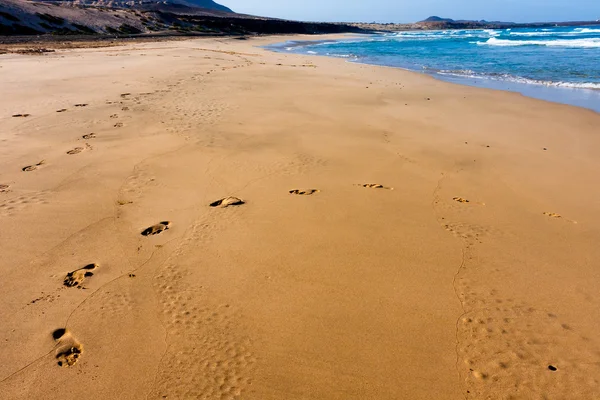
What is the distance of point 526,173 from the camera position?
20.4 ft

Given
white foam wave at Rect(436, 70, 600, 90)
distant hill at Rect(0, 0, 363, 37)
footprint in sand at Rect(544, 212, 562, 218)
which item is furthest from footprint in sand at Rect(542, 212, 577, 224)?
distant hill at Rect(0, 0, 363, 37)

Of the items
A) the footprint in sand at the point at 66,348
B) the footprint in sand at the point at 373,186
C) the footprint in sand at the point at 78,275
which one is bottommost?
the footprint in sand at the point at 66,348

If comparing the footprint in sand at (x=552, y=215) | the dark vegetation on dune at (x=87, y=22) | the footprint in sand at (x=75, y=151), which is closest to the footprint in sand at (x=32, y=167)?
the footprint in sand at (x=75, y=151)

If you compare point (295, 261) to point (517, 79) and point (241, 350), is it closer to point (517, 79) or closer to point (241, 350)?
Answer: point (241, 350)

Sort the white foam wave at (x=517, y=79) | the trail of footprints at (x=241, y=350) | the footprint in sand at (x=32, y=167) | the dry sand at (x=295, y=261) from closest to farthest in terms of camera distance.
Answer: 1. the trail of footprints at (x=241, y=350)
2. the dry sand at (x=295, y=261)
3. the footprint in sand at (x=32, y=167)
4. the white foam wave at (x=517, y=79)

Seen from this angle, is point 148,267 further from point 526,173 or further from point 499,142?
point 499,142

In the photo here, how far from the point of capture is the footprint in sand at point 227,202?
4.99 metres

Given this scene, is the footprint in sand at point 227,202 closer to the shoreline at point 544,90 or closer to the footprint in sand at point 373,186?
the footprint in sand at point 373,186

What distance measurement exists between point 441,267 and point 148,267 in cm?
286

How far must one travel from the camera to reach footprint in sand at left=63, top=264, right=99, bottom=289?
354 centimetres

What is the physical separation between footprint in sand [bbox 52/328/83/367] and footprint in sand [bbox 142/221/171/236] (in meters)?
1.47

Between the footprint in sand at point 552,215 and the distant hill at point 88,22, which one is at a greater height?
the distant hill at point 88,22

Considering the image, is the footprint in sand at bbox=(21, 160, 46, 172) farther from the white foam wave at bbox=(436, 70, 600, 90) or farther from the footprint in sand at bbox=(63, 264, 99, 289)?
the white foam wave at bbox=(436, 70, 600, 90)

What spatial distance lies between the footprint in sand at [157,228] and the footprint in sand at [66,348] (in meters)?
1.47
